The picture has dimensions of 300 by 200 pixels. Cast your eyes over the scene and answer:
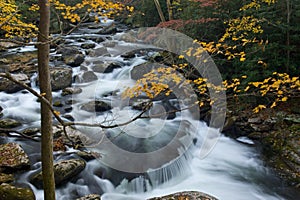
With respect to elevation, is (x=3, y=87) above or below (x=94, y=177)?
above

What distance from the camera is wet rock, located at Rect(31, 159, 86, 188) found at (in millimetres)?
5145

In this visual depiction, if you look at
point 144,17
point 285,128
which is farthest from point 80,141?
point 144,17

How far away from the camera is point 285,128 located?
7039 mm

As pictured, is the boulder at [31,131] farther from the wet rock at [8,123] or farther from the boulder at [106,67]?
the boulder at [106,67]

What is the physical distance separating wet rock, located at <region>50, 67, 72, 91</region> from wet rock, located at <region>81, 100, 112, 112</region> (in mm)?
1766

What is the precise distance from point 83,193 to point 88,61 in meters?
8.31

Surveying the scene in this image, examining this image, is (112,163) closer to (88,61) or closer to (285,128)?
(285,128)

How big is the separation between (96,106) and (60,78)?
7.50ft

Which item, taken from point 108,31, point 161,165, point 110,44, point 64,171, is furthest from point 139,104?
point 108,31

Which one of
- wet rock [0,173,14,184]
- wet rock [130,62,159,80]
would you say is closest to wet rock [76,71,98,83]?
wet rock [130,62,159,80]

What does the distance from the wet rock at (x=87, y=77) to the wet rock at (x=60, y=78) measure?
2.10 feet

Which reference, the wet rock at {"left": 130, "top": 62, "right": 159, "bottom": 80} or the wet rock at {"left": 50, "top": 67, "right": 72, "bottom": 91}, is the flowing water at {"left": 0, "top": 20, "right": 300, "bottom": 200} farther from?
the wet rock at {"left": 130, "top": 62, "right": 159, "bottom": 80}

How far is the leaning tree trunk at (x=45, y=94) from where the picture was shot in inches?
132

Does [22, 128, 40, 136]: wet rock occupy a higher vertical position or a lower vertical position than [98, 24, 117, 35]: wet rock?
lower
